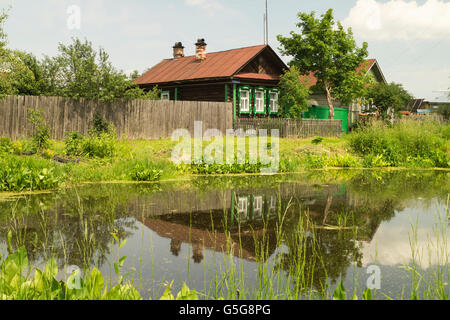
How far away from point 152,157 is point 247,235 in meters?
9.08

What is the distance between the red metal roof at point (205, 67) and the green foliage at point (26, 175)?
1714cm

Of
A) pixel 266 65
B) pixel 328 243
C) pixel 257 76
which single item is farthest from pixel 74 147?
pixel 266 65

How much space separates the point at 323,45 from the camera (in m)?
28.6

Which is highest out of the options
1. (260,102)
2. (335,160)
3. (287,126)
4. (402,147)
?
(260,102)

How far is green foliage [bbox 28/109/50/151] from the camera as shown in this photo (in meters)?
15.2

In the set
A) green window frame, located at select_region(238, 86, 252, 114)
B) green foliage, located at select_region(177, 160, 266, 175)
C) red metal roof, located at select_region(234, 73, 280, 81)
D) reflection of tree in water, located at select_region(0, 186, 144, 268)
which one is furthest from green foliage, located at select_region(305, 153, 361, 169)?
red metal roof, located at select_region(234, 73, 280, 81)

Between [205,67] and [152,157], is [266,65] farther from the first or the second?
[152,157]

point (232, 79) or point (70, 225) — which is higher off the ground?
point (232, 79)

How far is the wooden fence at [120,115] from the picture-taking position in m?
17.7

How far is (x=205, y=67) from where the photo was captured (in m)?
28.5

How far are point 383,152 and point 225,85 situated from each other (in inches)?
466

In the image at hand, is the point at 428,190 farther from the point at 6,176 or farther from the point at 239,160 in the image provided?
the point at 6,176

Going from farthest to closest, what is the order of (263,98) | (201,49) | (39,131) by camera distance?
(201,49)
(263,98)
(39,131)
